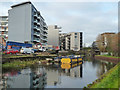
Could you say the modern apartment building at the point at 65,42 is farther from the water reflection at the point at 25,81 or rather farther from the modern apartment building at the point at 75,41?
the water reflection at the point at 25,81

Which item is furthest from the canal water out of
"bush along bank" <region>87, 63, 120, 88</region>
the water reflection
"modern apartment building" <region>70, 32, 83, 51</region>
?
"modern apartment building" <region>70, 32, 83, 51</region>

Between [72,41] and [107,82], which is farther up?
[72,41]

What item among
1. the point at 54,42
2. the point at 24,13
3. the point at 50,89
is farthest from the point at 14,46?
the point at 54,42

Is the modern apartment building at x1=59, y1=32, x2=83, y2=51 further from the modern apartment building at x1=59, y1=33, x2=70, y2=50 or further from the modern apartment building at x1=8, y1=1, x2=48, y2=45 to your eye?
the modern apartment building at x1=8, y1=1, x2=48, y2=45

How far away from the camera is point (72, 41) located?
113 metres

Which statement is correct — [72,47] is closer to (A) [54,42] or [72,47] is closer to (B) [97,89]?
Result: (A) [54,42]

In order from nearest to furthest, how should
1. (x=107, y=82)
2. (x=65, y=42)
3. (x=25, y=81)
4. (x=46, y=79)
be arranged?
(x=107, y=82), (x=25, y=81), (x=46, y=79), (x=65, y=42)

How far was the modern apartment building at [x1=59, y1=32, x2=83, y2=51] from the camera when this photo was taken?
366 ft

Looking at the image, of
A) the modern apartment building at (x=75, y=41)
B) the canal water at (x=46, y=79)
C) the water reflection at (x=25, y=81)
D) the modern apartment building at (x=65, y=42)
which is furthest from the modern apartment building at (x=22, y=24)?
the modern apartment building at (x=65, y=42)

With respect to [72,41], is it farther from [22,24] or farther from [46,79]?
[46,79]

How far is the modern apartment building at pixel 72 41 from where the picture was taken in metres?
112

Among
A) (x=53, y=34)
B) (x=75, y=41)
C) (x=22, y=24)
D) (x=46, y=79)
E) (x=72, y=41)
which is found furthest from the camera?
(x=72, y=41)

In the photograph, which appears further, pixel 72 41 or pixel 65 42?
pixel 65 42

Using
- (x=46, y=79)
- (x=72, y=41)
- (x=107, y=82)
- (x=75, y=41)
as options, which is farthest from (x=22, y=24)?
(x=75, y=41)
